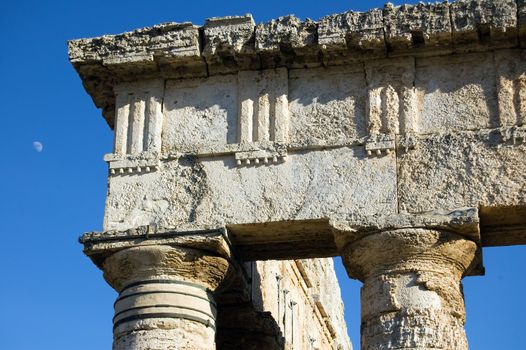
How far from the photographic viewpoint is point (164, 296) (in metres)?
11.7

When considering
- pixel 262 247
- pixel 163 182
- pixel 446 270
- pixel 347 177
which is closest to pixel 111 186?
pixel 163 182

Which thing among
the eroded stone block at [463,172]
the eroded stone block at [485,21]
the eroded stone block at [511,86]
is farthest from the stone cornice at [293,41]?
the eroded stone block at [463,172]

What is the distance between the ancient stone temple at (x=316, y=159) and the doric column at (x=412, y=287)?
18 mm

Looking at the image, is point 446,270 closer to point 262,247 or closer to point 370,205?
point 370,205

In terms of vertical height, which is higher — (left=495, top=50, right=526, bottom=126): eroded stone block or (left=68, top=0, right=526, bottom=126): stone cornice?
(left=68, top=0, right=526, bottom=126): stone cornice

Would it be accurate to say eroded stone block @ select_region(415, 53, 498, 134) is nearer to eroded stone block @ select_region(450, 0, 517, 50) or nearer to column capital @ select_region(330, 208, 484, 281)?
eroded stone block @ select_region(450, 0, 517, 50)

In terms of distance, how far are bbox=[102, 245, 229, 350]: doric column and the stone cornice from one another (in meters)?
2.24

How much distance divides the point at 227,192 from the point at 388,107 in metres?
1.92

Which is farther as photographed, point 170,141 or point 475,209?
point 170,141

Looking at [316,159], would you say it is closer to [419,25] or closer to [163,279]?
[419,25]

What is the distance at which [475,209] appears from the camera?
37.4 ft

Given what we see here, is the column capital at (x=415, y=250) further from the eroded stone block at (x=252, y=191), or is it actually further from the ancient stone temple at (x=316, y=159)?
the eroded stone block at (x=252, y=191)

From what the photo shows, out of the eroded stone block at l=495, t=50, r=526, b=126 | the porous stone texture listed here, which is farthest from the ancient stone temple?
the porous stone texture

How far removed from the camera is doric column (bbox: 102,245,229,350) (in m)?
11.5
